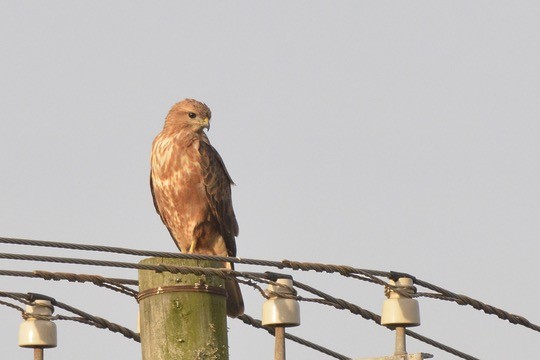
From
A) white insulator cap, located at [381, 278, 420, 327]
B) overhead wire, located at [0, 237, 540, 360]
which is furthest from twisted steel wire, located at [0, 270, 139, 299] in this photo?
white insulator cap, located at [381, 278, 420, 327]

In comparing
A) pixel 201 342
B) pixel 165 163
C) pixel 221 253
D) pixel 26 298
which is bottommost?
pixel 201 342

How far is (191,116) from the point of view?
1288cm

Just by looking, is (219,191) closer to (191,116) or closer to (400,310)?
(191,116)

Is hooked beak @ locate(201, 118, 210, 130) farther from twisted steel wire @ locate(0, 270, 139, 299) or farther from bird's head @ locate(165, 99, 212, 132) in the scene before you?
twisted steel wire @ locate(0, 270, 139, 299)

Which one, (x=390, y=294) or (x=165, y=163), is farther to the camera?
(x=165, y=163)

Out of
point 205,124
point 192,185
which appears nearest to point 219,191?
point 192,185

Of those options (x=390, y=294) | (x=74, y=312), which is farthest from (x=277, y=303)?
(x=74, y=312)

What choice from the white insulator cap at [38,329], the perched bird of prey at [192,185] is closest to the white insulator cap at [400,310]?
the white insulator cap at [38,329]

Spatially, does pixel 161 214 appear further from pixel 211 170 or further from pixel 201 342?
pixel 201 342

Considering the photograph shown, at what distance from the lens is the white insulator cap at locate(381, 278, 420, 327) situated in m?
8.02

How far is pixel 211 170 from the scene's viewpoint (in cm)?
1252

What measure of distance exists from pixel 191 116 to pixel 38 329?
5594 millimetres

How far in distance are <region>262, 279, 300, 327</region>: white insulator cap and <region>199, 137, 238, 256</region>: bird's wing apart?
474 centimetres

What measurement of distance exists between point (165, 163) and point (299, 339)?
140 inches
